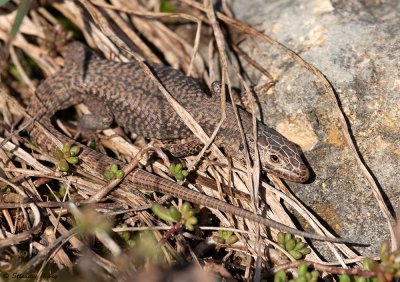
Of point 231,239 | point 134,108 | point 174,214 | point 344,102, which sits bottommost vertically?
point 231,239

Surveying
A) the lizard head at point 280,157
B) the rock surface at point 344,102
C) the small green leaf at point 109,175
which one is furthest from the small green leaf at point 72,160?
the rock surface at point 344,102

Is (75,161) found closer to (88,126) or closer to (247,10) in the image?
(88,126)

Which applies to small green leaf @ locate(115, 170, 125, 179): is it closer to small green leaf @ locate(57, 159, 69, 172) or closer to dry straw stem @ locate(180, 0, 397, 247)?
small green leaf @ locate(57, 159, 69, 172)

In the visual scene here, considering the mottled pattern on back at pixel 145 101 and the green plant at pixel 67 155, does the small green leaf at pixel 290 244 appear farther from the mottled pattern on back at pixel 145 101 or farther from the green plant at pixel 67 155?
the green plant at pixel 67 155

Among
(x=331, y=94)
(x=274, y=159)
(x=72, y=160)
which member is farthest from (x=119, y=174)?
(x=331, y=94)

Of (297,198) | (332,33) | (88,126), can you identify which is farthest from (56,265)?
(332,33)

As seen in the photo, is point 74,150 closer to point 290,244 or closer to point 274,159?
point 274,159
